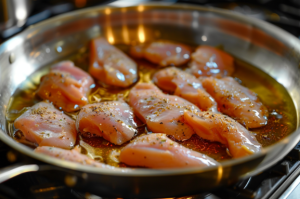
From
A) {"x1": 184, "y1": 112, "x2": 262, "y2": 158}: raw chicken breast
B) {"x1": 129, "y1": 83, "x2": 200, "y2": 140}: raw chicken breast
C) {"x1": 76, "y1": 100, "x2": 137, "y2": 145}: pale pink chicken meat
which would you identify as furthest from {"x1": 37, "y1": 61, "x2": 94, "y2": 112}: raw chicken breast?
{"x1": 184, "y1": 112, "x2": 262, "y2": 158}: raw chicken breast

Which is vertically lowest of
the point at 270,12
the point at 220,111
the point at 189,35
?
the point at 220,111

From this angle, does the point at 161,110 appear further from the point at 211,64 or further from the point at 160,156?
the point at 211,64

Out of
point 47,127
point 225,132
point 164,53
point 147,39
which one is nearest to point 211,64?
point 164,53

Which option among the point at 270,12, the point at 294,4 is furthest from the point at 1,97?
the point at 294,4

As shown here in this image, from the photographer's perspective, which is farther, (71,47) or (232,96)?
(71,47)

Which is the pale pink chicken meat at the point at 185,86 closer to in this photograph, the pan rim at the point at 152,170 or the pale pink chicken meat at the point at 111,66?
the pale pink chicken meat at the point at 111,66

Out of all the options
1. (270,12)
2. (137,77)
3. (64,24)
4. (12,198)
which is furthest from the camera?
(270,12)

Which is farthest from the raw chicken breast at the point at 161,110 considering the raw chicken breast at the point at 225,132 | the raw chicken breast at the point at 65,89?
the raw chicken breast at the point at 65,89

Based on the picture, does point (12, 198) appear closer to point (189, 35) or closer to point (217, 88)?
point (217, 88)
